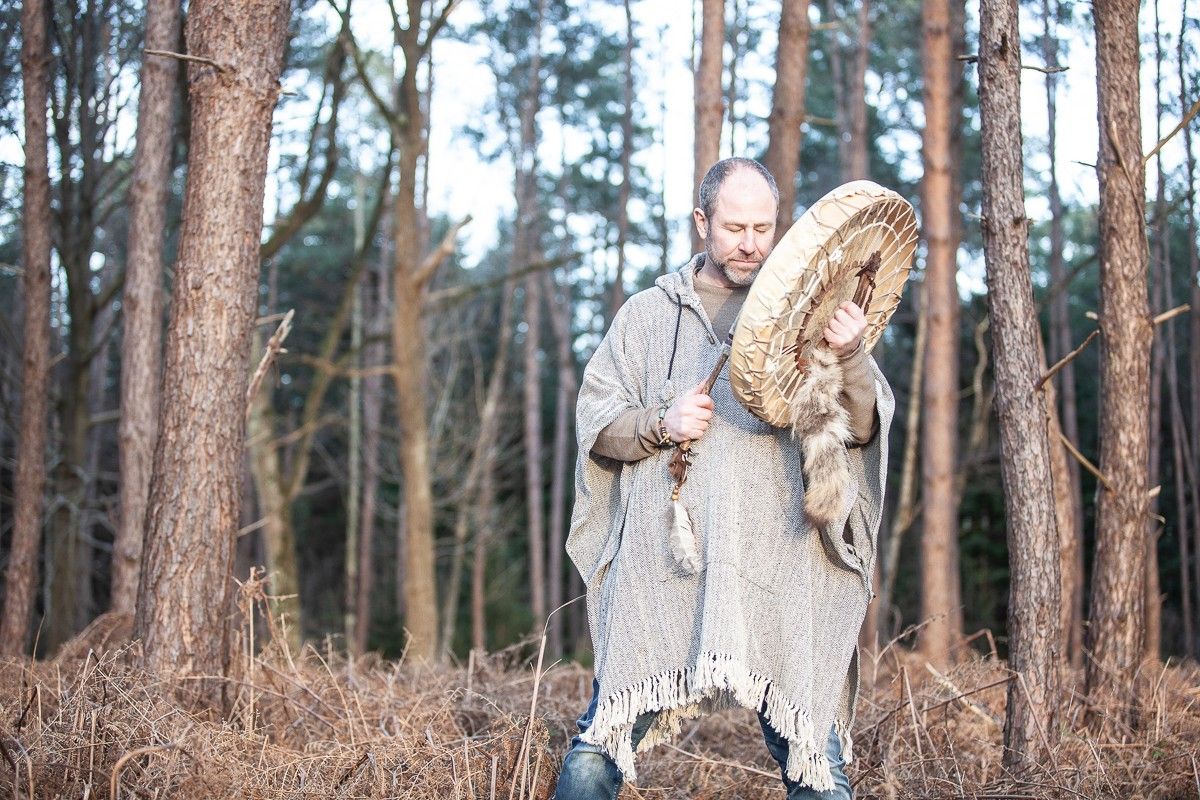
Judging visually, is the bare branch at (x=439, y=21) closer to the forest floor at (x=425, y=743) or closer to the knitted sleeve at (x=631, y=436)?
the forest floor at (x=425, y=743)

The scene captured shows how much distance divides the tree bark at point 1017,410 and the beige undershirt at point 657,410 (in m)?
1.51

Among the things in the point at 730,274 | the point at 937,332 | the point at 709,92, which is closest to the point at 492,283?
the point at 709,92

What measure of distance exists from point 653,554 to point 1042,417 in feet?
6.63

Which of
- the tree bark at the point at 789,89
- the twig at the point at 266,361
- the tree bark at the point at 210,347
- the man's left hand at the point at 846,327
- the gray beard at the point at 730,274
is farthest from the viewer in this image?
the tree bark at the point at 789,89

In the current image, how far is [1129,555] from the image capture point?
485 centimetres

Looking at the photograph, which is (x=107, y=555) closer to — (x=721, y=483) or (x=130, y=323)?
(x=130, y=323)

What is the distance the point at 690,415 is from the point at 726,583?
0.45 metres

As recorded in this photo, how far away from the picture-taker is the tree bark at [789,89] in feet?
26.1

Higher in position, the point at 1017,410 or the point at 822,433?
the point at 1017,410

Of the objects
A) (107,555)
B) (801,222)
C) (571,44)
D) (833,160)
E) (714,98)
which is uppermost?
(571,44)

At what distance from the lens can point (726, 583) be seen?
297 centimetres

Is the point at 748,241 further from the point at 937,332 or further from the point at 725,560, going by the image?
the point at 937,332

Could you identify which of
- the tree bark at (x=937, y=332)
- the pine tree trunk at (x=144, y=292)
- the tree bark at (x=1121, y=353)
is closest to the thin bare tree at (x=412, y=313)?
the pine tree trunk at (x=144, y=292)

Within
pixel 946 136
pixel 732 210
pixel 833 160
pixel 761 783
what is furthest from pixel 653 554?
pixel 833 160
